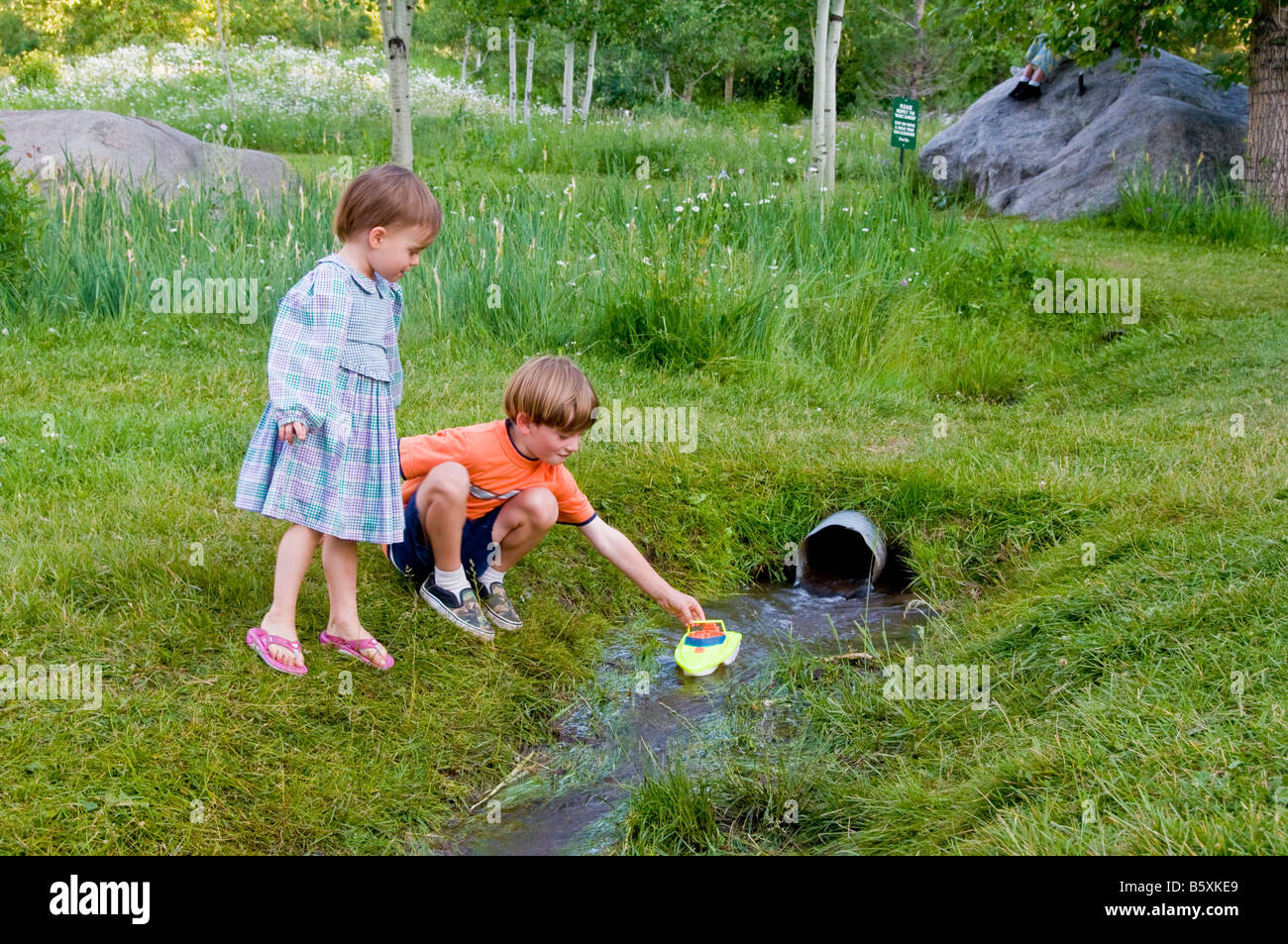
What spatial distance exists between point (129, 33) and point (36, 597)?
31.9 metres

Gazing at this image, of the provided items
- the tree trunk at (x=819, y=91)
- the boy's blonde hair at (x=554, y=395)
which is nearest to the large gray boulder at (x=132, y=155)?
the tree trunk at (x=819, y=91)

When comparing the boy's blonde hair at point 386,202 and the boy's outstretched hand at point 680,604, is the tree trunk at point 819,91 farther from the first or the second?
the boy's blonde hair at point 386,202

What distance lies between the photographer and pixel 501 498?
387cm

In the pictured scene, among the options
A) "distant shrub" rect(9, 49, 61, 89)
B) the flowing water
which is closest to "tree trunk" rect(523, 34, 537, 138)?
"distant shrub" rect(9, 49, 61, 89)

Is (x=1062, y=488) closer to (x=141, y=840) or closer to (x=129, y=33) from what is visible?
(x=141, y=840)

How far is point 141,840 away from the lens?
280 cm

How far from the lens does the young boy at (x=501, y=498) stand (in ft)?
11.9

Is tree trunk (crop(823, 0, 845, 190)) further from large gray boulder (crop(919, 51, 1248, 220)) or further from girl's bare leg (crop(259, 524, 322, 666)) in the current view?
girl's bare leg (crop(259, 524, 322, 666))

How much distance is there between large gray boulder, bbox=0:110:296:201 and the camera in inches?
352

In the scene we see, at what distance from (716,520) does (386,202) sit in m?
2.34

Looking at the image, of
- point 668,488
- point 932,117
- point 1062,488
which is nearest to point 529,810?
point 668,488

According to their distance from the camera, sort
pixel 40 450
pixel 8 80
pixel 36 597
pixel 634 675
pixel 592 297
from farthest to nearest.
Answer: pixel 8 80
pixel 592 297
pixel 40 450
pixel 634 675
pixel 36 597

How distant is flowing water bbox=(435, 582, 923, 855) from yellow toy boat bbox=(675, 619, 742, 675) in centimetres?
8

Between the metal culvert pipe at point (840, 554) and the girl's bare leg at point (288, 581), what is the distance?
2.37 m
